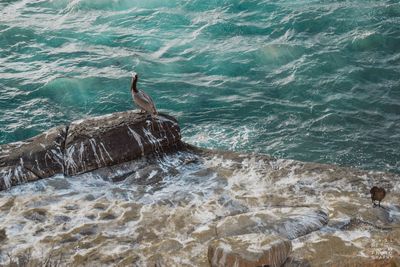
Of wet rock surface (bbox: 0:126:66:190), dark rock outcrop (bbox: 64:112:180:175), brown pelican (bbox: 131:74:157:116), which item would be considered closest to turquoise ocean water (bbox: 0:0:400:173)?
dark rock outcrop (bbox: 64:112:180:175)

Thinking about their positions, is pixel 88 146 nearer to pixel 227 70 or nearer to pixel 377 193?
pixel 377 193

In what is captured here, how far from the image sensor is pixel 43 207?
7969mm

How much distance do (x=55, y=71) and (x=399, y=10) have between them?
1199cm

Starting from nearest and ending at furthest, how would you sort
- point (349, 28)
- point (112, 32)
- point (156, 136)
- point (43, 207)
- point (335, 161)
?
point (43, 207), point (156, 136), point (335, 161), point (349, 28), point (112, 32)

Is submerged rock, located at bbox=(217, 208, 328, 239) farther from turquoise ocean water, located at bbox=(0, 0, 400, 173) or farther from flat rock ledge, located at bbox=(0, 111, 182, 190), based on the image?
turquoise ocean water, located at bbox=(0, 0, 400, 173)

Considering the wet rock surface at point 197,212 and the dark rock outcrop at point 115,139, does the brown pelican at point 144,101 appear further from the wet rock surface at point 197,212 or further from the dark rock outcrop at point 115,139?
the wet rock surface at point 197,212

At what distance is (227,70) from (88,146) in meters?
7.47

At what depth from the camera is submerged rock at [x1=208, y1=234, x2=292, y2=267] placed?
569 centimetres

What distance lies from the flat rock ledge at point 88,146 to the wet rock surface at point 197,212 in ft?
0.64

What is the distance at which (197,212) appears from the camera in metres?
7.70

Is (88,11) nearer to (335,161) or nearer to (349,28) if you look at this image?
(349,28)

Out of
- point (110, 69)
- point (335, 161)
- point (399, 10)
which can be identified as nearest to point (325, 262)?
point (335, 161)

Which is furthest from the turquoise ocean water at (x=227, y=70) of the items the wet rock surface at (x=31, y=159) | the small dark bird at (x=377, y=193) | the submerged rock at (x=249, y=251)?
the submerged rock at (x=249, y=251)

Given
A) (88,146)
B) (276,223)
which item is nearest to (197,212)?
(276,223)
